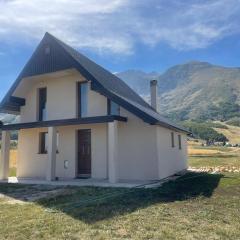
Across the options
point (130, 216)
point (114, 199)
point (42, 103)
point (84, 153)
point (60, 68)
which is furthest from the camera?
point (42, 103)

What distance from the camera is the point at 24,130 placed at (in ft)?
63.4

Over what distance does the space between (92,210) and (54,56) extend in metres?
10.3

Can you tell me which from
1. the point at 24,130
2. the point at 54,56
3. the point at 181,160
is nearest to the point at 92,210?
the point at 54,56

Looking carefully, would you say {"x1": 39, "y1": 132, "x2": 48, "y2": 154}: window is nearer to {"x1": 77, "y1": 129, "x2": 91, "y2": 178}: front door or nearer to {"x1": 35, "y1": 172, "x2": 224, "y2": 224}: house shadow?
{"x1": 77, "y1": 129, "x2": 91, "y2": 178}: front door

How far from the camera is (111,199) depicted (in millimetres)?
10266

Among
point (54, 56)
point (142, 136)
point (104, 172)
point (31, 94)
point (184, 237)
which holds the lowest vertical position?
point (184, 237)

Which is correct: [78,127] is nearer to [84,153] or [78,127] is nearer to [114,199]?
[84,153]

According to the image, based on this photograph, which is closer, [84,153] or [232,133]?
[84,153]

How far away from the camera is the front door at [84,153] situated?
17.2m

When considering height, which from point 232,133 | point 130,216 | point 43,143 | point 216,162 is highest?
point 232,133

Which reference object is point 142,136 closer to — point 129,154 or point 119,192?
point 129,154

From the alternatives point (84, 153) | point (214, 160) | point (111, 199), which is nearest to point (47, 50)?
point (84, 153)

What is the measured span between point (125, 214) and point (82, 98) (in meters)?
10.3

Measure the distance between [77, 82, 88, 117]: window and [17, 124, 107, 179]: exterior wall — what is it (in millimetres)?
862
